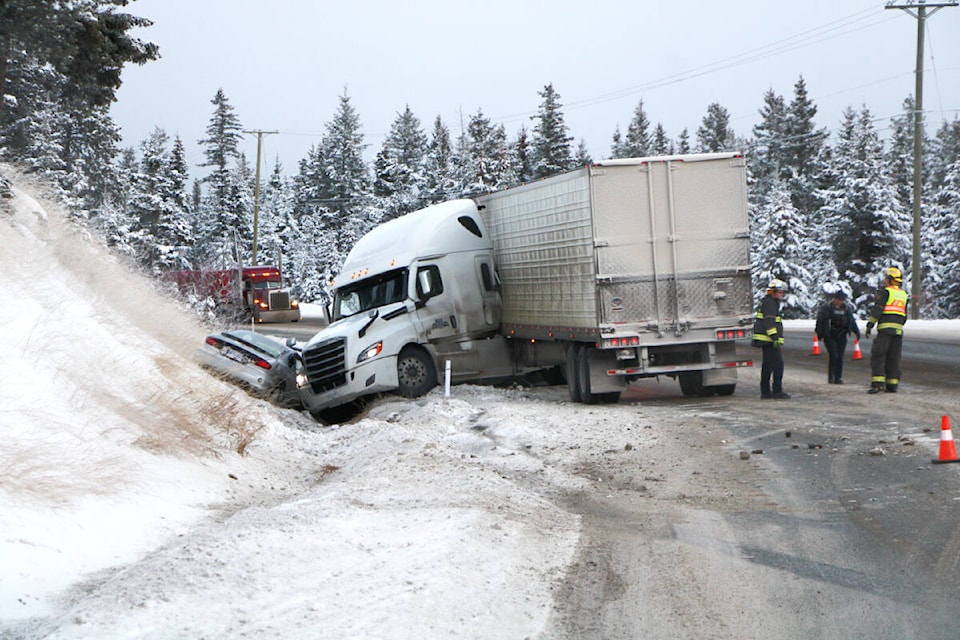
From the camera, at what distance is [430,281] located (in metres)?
19.5

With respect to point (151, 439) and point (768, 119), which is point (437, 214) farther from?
point (768, 119)

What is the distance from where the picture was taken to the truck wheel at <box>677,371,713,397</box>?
17.5 meters

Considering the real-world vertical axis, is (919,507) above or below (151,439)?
below

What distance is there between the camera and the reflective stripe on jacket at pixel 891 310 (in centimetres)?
1609

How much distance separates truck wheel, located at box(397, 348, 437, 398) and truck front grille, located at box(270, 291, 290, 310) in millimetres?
39959

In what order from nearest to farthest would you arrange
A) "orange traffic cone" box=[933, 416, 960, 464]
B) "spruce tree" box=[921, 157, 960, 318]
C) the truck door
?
"orange traffic cone" box=[933, 416, 960, 464] → the truck door → "spruce tree" box=[921, 157, 960, 318]

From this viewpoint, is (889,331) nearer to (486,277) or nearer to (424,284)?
(486,277)

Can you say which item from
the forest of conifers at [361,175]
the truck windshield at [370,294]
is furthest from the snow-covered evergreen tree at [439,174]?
A: the truck windshield at [370,294]

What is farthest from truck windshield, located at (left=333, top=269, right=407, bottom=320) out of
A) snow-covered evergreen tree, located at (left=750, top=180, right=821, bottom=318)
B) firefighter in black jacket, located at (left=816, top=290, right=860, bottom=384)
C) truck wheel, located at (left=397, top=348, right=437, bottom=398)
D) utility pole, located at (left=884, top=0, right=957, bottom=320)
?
snow-covered evergreen tree, located at (left=750, top=180, right=821, bottom=318)

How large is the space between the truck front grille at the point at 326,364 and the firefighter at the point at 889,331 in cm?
859

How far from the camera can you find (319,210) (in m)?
97.9

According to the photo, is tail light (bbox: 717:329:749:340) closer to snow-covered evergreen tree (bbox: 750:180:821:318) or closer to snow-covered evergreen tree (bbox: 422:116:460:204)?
snow-covered evergreen tree (bbox: 750:180:821:318)

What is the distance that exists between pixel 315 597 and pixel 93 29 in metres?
21.8

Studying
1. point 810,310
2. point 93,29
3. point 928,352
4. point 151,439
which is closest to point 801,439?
point 151,439
